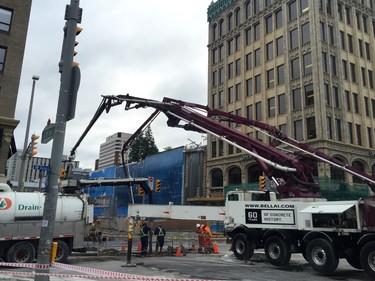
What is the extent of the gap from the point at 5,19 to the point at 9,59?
3558 mm

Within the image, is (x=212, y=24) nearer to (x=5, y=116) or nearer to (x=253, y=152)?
(x=5, y=116)

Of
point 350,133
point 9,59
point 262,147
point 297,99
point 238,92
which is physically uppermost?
point 238,92

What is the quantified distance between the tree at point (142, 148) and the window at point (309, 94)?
61.1m

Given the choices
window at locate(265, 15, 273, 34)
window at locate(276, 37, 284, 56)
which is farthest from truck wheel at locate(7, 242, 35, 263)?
window at locate(265, 15, 273, 34)

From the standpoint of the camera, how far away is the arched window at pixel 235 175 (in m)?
47.1

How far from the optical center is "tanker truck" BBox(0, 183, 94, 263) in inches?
635

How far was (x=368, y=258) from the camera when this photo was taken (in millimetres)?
12789

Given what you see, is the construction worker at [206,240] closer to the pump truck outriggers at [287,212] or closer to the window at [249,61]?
the pump truck outriggers at [287,212]

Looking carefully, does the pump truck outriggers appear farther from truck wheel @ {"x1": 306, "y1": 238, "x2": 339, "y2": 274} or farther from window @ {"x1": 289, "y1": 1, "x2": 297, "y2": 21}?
window @ {"x1": 289, "y1": 1, "x2": 297, "y2": 21}

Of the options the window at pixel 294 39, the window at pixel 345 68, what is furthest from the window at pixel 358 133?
the window at pixel 294 39

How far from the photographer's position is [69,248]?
17812 mm

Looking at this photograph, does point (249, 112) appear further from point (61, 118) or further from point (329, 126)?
point (61, 118)

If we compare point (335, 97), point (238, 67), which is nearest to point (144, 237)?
point (335, 97)

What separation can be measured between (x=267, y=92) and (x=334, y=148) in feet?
37.1
